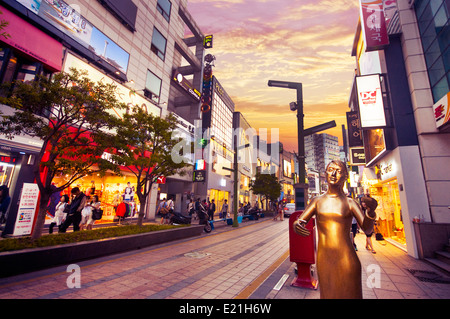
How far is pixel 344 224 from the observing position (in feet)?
8.34

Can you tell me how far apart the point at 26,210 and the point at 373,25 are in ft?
55.9

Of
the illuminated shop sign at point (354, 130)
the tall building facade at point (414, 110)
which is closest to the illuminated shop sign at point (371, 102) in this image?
the tall building facade at point (414, 110)

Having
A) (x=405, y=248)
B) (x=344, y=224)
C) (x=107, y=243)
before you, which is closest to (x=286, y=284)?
(x=344, y=224)

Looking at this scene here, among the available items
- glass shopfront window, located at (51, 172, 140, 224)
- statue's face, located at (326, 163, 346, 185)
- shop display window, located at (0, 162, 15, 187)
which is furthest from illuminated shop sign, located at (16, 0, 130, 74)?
statue's face, located at (326, 163, 346, 185)

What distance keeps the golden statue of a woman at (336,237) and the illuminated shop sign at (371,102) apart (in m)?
8.12

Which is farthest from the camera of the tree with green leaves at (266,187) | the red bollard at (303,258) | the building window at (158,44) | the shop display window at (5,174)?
the tree with green leaves at (266,187)

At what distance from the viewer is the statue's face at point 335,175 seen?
272cm

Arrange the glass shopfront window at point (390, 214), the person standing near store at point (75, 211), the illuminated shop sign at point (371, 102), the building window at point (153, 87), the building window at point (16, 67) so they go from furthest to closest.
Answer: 1. the building window at point (153, 87)
2. the glass shopfront window at point (390, 214)
3. the illuminated shop sign at point (371, 102)
4. the building window at point (16, 67)
5. the person standing near store at point (75, 211)

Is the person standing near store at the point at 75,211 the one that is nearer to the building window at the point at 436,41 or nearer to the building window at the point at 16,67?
the building window at the point at 16,67

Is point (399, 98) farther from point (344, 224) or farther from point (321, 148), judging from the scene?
point (321, 148)

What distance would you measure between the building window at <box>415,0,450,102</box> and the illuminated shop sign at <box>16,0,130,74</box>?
16.5 m

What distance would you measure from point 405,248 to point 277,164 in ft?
184

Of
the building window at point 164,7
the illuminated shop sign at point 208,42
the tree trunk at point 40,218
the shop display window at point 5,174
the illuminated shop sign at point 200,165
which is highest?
the illuminated shop sign at point 208,42

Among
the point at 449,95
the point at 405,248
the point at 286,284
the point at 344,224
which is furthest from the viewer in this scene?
the point at 405,248
